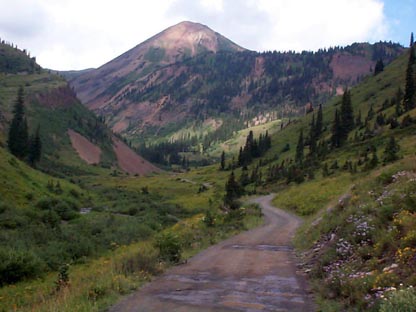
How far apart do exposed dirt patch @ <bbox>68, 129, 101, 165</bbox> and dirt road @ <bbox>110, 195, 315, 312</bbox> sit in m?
153

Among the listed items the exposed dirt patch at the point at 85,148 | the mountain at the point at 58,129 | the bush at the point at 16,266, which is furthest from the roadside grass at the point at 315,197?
the exposed dirt patch at the point at 85,148

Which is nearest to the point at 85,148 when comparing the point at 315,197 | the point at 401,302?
the point at 315,197

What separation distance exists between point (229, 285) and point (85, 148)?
173 metres

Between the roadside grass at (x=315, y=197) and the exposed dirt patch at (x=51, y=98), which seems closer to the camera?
the roadside grass at (x=315, y=197)

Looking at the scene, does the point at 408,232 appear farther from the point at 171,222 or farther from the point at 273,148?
the point at 273,148

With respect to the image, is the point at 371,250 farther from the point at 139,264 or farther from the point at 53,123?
the point at 53,123

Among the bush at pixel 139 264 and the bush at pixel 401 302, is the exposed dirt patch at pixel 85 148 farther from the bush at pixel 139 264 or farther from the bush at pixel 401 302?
the bush at pixel 401 302

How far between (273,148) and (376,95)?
1631 inches

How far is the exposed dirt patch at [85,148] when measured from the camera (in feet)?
561

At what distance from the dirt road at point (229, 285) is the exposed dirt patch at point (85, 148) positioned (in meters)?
153

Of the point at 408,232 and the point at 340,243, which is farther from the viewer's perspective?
the point at 340,243

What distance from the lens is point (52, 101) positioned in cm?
19238

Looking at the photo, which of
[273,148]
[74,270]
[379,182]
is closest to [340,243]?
[379,182]

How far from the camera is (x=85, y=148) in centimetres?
17850
